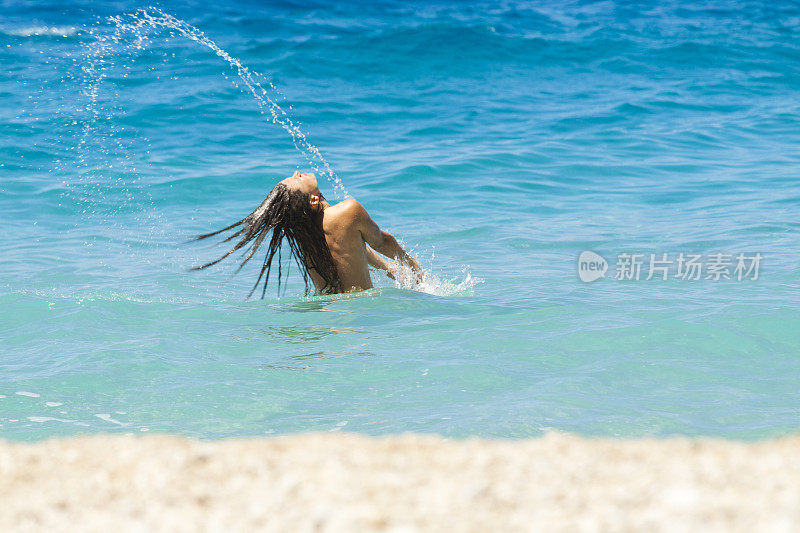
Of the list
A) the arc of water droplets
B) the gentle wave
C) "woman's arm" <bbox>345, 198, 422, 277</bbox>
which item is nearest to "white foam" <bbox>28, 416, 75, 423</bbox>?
"woman's arm" <bbox>345, 198, 422, 277</bbox>

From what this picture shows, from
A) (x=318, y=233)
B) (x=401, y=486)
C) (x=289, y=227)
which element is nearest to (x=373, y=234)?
(x=318, y=233)

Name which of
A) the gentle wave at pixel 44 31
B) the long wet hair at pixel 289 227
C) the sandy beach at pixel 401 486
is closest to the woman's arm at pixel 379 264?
the long wet hair at pixel 289 227

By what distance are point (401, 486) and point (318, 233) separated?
13.0 ft

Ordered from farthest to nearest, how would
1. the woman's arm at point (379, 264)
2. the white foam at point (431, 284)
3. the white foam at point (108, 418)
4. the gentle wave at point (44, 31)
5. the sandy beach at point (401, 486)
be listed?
the gentle wave at point (44, 31)
the woman's arm at point (379, 264)
the white foam at point (431, 284)
the white foam at point (108, 418)
the sandy beach at point (401, 486)

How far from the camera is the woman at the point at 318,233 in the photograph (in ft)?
19.0

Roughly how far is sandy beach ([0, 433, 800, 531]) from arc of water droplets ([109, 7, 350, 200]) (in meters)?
6.62

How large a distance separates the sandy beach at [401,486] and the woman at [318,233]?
Result: 329 centimetres

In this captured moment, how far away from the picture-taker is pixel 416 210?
33.1 feet

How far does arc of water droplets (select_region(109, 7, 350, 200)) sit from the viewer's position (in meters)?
12.4

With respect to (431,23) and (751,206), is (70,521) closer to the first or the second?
(751,206)
